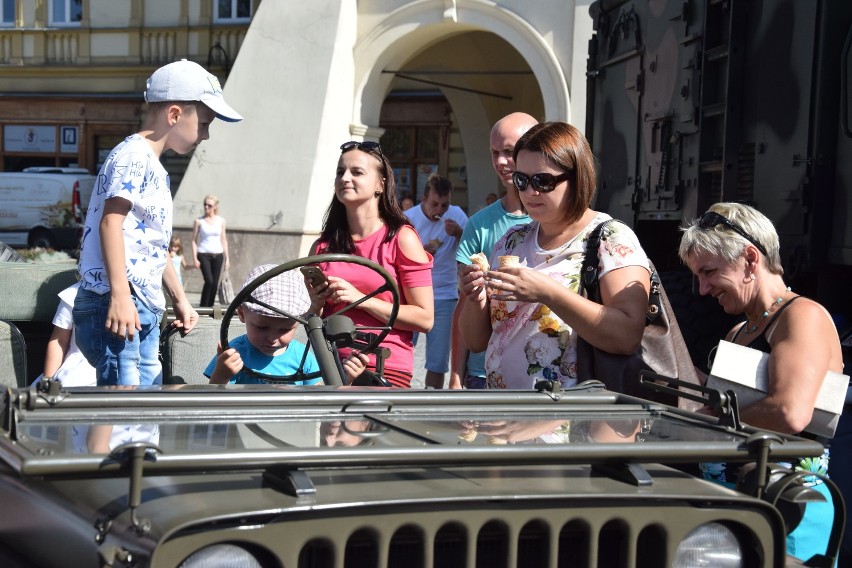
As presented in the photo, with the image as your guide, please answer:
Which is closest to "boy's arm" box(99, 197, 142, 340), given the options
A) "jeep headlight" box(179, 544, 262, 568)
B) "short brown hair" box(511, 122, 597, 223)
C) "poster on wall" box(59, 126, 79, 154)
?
"short brown hair" box(511, 122, 597, 223)

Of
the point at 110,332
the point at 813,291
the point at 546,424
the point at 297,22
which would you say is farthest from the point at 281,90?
the point at 546,424

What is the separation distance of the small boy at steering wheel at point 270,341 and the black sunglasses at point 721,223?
3.75ft

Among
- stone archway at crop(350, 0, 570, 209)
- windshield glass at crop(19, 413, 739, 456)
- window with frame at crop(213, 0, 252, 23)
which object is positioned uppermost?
window with frame at crop(213, 0, 252, 23)

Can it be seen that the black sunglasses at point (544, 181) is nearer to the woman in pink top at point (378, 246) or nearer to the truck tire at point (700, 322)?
the woman in pink top at point (378, 246)

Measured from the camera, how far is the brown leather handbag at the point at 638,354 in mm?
3404

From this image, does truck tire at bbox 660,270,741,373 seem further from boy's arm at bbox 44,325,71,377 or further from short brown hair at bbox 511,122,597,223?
boy's arm at bbox 44,325,71,377

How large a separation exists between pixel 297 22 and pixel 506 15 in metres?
3.18

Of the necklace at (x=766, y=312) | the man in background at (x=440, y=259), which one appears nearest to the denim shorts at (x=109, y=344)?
the necklace at (x=766, y=312)

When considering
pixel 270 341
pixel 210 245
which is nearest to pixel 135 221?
pixel 270 341

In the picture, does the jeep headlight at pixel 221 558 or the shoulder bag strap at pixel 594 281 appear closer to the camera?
the jeep headlight at pixel 221 558

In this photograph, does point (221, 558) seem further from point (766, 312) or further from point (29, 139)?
point (29, 139)

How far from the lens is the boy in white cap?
4031 millimetres

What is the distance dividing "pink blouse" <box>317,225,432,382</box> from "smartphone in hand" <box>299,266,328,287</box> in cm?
38

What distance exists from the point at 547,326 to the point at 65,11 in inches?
998
